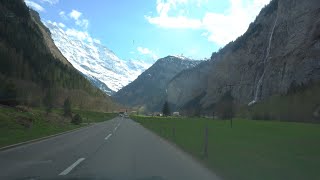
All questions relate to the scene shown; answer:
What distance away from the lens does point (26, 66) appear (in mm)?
141250

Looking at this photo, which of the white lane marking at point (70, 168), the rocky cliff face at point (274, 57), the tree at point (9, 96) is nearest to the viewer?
the white lane marking at point (70, 168)

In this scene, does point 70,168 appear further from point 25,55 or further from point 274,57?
point 25,55

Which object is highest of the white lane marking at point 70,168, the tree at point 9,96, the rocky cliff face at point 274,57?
the rocky cliff face at point 274,57

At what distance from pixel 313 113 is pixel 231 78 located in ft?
350

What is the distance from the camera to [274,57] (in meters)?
129

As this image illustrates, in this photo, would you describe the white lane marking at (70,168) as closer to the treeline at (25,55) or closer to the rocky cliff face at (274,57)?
the rocky cliff face at (274,57)

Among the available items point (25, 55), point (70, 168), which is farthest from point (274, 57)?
point (70, 168)

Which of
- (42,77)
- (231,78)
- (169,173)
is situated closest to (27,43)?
(42,77)

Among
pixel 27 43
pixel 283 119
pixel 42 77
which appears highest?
pixel 27 43

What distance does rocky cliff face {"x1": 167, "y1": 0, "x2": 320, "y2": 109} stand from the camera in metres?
85.9

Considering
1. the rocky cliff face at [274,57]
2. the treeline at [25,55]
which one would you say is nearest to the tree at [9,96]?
the treeline at [25,55]

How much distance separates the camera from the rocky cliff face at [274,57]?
85931 millimetres

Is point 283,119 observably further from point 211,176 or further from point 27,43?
point 27,43

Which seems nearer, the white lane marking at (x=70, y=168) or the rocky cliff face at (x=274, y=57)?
the white lane marking at (x=70, y=168)
